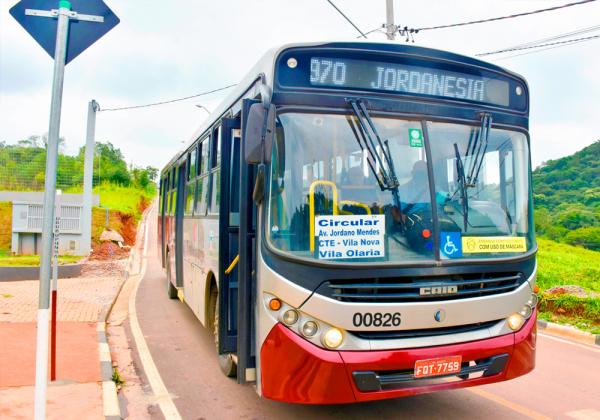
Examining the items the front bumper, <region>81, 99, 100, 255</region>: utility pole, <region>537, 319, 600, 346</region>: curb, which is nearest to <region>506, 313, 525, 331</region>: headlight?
the front bumper

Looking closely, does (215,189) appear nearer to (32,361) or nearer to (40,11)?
(40,11)

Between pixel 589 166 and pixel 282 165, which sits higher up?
pixel 589 166

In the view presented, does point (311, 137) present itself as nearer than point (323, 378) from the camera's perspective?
No

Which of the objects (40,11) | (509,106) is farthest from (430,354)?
(40,11)

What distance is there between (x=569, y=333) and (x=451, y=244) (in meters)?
5.80

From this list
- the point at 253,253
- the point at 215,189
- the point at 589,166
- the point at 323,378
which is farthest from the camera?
the point at 589,166

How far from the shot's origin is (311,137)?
13.8 ft

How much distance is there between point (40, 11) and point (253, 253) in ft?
8.00

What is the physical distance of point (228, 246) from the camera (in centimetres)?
504

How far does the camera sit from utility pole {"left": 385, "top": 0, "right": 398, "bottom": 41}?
13857 mm

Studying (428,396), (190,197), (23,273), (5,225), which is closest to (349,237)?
(428,396)

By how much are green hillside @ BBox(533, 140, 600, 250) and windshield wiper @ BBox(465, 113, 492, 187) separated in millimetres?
31786

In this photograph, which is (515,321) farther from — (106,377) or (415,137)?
(106,377)

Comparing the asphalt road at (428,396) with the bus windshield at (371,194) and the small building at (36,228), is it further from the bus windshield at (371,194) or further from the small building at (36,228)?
the small building at (36,228)
